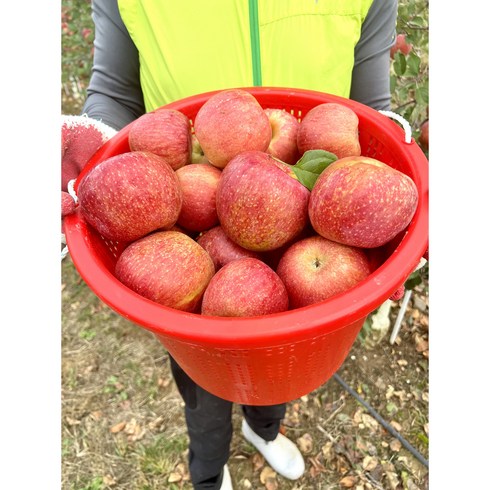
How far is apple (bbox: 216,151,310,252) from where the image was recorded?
3.34 ft

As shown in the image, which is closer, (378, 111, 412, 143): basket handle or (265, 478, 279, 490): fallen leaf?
(378, 111, 412, 143): basket handle

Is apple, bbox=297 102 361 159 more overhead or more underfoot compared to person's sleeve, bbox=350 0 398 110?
more underfoot

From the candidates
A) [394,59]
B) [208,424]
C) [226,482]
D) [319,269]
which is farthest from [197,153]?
[226,482]

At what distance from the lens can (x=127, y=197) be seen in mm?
1035

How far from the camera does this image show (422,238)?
3.06ft

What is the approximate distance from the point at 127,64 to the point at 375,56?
0.75 meters

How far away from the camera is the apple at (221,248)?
43.5 inches

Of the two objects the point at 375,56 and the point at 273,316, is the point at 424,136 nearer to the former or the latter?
the point at 375,56

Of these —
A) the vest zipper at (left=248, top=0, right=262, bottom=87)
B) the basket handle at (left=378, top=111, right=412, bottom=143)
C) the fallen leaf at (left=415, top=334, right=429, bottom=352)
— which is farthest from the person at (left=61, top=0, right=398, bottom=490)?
the fallen leaf at (left=415, top=334, right=429, bottom=352)

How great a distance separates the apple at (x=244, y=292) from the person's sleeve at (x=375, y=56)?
0.78 metres

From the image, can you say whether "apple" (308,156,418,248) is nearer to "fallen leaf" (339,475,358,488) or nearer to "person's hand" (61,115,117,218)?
"person's hand" (61,115,117,218)

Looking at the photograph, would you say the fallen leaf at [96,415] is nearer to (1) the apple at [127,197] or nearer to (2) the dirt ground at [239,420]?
(2) the dirt ground at [239,420]

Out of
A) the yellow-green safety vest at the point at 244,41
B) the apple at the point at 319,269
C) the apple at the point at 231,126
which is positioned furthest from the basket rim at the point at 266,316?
the yellow-green safety vest at the point at 244,41
